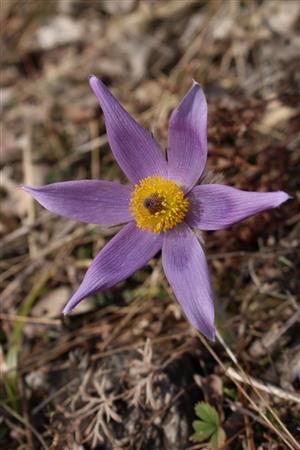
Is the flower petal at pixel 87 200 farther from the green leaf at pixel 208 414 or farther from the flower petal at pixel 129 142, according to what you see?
the green leaf at pixel 208 414

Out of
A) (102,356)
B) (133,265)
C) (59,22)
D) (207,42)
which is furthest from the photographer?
(59,22)

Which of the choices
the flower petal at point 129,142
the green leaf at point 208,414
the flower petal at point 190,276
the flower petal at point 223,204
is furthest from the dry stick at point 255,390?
the flower petal at point 129,142

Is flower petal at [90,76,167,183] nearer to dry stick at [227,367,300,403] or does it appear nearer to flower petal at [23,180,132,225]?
flower petal at [23,180,132,225]

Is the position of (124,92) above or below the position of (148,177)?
above

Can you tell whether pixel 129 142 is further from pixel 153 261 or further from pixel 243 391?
pixel 243 391

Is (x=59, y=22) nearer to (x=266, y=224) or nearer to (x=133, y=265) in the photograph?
(x=266, y=224)

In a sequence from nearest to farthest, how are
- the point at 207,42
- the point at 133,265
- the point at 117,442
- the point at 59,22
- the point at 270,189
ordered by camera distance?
the point at 133,265, the point at 117,442, the point at 270,189, the point at 207,42, the point at 59,22

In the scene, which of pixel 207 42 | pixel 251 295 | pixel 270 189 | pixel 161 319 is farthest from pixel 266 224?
pixel 207 42
